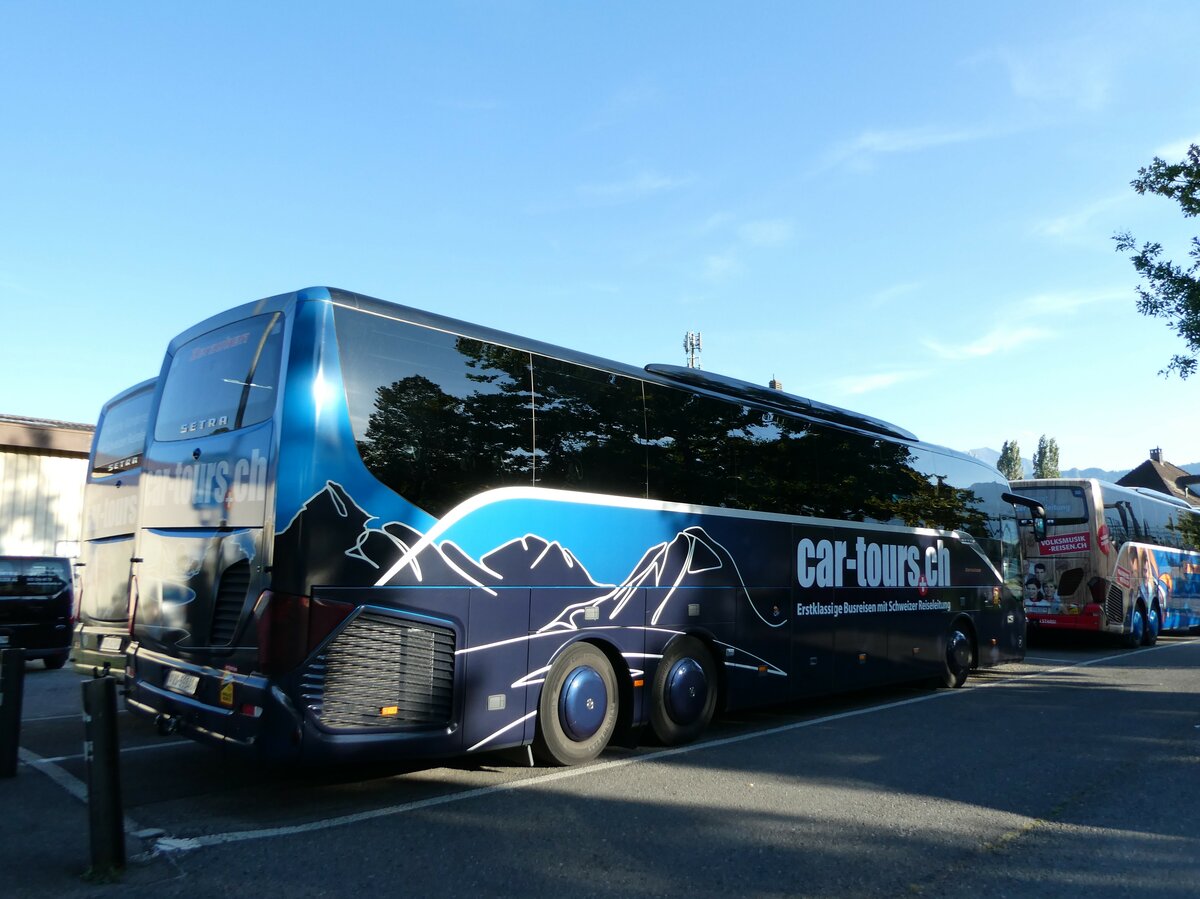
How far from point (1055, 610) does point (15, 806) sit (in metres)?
18.2

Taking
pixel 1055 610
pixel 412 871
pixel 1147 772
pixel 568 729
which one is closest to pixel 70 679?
pixel 568 729

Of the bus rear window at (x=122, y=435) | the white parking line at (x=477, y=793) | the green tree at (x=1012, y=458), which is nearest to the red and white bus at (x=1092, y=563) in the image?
the white parking line at (x=477, y=793)

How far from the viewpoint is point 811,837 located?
550 centimetres

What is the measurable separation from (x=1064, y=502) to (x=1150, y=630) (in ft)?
13.6

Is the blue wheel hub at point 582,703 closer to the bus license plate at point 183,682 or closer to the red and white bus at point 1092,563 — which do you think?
the bus license plate at point 183,682

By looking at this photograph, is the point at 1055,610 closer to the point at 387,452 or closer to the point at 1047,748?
the point at 1047,748

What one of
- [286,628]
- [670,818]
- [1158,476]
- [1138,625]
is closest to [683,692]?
[670,818]

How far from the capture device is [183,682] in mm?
6258

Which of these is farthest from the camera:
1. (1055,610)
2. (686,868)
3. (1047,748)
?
(1055,610)

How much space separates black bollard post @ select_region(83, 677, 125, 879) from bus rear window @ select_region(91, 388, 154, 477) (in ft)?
23.3

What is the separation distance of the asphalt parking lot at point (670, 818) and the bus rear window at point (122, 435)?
3461 mm

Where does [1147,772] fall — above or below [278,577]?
below

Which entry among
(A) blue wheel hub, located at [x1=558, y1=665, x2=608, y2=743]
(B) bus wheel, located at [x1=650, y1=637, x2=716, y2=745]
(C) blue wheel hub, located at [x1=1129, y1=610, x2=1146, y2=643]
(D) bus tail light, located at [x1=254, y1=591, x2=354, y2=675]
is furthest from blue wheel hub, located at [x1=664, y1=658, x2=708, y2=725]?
(C) blue wheel hub, located at [x1=1129, y1=610, x2=1146, y2=643]

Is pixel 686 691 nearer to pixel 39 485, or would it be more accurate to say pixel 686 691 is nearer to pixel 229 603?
pixel 229 603
